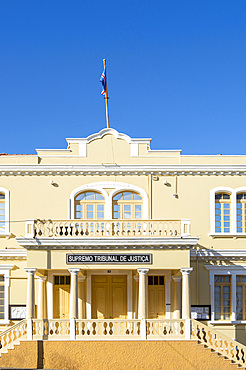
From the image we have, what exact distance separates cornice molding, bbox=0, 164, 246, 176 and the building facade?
0.15 feet

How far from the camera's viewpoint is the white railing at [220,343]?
1822 cm

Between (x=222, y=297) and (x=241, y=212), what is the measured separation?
3.86 metres

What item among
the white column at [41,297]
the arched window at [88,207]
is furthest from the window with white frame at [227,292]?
the white column at [41,297]

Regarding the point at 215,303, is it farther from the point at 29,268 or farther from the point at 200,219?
the point at 29,268

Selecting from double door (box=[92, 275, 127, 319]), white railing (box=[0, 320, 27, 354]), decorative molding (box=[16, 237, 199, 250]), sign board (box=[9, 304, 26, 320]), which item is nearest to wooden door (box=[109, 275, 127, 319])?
double door (box=[92, 275, 127, 319])

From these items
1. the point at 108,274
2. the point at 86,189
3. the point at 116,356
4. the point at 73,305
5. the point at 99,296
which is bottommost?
the point at 116,356

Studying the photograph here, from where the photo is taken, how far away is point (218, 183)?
72.4 feet

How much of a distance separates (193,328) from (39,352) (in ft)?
19.1

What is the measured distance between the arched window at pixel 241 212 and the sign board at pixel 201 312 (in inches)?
146

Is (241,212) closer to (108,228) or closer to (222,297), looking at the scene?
(222,297)

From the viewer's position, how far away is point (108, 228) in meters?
19.6

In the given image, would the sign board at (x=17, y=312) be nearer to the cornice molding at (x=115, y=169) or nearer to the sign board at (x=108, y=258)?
the sign board at (x=108, y=258)

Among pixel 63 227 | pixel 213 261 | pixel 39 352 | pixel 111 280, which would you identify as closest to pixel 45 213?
pixel 63 227

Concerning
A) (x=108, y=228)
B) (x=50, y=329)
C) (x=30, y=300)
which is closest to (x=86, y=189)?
(x=108, y=228)
